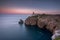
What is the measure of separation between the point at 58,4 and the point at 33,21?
134 centimetres

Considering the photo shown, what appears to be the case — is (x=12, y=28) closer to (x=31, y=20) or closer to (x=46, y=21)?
(x=31, y=20)

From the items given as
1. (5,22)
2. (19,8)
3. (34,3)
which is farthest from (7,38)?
(34,3)

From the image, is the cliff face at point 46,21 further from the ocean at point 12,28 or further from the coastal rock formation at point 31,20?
the ocean at point 12,28

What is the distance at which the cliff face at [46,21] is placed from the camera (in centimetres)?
536

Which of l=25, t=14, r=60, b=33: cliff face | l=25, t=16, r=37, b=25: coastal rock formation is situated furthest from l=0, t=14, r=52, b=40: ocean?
l=25, t=14, r=60, b=33: cliff face

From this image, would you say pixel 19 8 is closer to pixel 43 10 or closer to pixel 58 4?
pixel 43 10

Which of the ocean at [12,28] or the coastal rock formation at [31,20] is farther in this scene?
the coastal rock formation at [31,20]

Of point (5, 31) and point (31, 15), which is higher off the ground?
point (31, 15)

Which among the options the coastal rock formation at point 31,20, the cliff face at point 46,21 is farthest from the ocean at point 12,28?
the cliff face at point 46,21

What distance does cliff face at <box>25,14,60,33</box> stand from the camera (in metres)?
5.36

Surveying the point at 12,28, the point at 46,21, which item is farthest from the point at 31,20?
the point at 12,28

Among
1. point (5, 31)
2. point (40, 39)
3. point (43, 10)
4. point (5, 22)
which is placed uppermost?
point (43, 10)

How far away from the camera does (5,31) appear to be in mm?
5016

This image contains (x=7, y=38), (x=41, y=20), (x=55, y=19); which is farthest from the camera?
(x=41, y=20)
